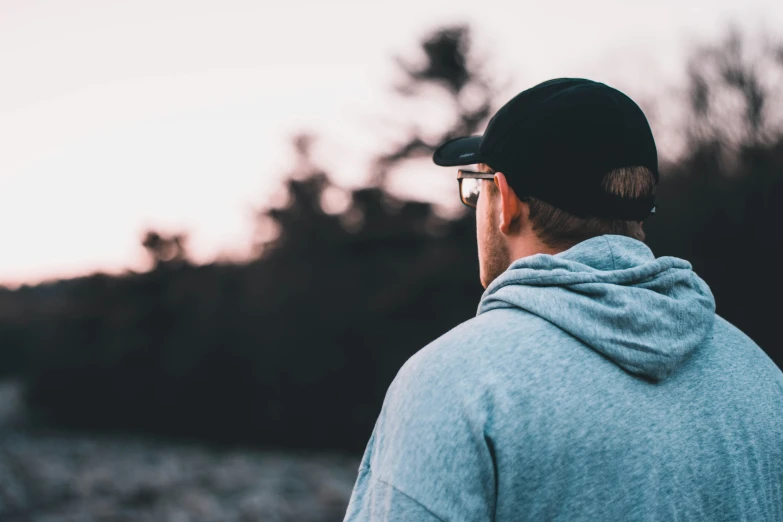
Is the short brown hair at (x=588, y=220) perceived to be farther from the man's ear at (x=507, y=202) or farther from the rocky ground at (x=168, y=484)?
the rocky ground at (x=168, y=484)

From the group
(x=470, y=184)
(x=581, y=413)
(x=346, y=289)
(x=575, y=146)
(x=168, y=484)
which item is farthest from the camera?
(x=346, y=289)

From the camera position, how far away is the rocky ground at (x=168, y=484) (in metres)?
11.4

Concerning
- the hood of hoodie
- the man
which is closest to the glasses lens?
the man

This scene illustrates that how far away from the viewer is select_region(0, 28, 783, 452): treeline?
11.2 meters

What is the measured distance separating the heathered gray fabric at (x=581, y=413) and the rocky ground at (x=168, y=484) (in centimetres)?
1029

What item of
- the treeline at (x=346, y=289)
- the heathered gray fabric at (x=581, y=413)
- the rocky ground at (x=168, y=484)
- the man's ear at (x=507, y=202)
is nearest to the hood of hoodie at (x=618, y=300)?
the heathered gray fabric at (x=581, y=413)

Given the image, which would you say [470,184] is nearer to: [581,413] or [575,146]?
[575,146]

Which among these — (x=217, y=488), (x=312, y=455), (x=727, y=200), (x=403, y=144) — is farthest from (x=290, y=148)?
(x=727, y=200)

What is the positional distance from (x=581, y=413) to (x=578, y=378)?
0.06 m

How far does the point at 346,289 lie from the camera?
16938mm

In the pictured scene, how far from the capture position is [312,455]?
16.7 m

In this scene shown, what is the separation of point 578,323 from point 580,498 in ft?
0.90

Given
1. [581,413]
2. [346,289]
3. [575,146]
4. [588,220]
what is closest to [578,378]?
[581,413]

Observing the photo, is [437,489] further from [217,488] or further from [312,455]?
[312,455]
